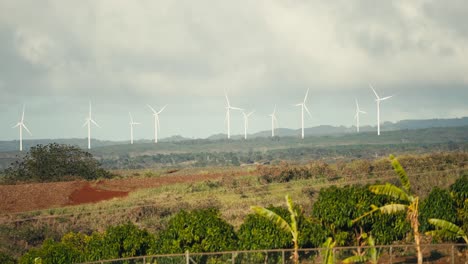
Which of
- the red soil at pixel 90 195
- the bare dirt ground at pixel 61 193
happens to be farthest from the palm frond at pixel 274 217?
the red soil at pixel 90 195

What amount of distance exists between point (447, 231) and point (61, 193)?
50180 mm

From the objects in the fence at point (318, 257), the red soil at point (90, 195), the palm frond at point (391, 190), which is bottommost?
the fence at point (318, 257)

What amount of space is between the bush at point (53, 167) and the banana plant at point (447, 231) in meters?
67.6

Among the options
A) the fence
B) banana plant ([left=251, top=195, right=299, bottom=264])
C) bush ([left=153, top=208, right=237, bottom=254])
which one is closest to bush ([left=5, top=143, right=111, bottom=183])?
bush ([left=153, top=208, right=237, bottom=254])

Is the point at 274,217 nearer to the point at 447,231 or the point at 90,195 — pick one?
the point at 447,231

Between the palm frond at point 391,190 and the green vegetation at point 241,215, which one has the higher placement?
the palm frond at point 391,190

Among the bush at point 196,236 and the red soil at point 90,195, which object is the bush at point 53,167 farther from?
the bush at point 196,236

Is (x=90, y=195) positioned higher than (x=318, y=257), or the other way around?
(x=90, y=195)

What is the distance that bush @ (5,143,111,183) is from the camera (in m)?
102

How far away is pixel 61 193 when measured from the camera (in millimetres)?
82125

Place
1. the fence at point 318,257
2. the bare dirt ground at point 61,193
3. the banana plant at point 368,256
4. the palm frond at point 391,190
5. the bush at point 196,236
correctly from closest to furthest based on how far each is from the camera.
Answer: the banana plant at point 368,256, the palm frond at point 391,190, the fence at point 318,257, the bush at point 196,236, the bare dirt ground at point 61,193

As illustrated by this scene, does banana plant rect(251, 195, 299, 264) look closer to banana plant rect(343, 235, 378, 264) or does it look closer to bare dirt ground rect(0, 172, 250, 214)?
banana plant rect(343, 235, 378, 264)

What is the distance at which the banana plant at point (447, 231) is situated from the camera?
126 feet

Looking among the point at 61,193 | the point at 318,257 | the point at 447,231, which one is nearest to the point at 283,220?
the point at 318,257
